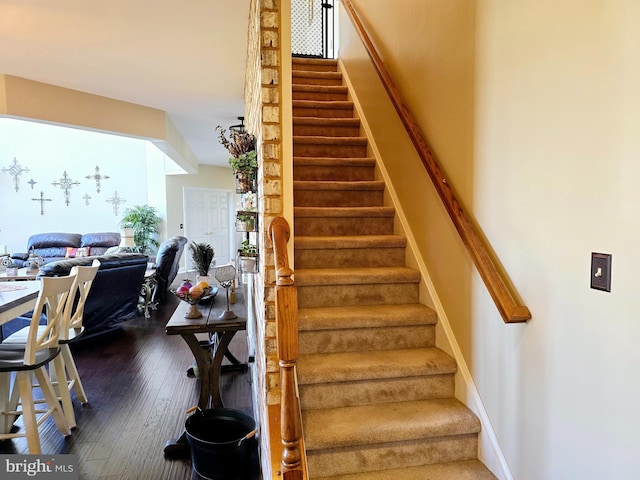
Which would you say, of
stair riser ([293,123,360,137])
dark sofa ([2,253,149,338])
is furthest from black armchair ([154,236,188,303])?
stair riser ([293,123,360,137])

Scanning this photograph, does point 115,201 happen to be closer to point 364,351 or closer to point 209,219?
point 209,219

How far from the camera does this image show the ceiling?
244cm

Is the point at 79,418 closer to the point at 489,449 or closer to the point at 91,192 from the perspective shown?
the point at 489,449

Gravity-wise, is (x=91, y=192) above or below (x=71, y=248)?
above

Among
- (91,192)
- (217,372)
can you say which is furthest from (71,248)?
(217,372)

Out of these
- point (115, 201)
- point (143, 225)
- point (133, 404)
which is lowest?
point (133, 404)

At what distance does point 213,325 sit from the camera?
2.31 meters

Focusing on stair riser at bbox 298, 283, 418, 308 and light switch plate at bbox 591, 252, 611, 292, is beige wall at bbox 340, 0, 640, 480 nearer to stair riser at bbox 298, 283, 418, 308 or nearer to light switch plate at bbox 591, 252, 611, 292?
light switch plate at bbox 591, 252, 611, 292

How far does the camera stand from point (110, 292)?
4238 millimetres

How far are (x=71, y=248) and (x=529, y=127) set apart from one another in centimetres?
842

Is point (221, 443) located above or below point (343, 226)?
below

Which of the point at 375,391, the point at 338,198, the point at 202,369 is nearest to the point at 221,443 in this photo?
the point at 202,369

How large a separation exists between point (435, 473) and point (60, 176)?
365 inches

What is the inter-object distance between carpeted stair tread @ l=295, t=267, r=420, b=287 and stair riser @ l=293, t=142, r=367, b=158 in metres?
1.28
